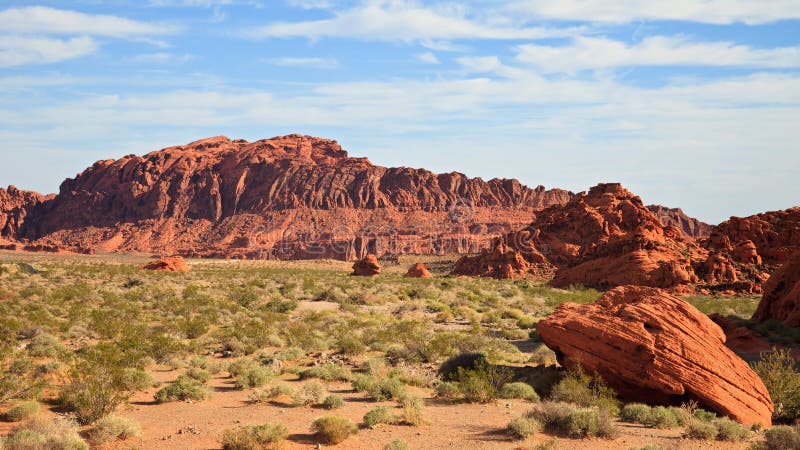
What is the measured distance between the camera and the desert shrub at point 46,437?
747cm

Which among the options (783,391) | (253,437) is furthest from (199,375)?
(783,391)

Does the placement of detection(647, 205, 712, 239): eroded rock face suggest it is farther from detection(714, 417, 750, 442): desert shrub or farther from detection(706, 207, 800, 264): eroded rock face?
detection(714, 417, 750, 442): desert shrub

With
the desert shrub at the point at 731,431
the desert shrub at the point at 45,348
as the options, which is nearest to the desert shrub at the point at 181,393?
the desert shrub at the point at 45,348

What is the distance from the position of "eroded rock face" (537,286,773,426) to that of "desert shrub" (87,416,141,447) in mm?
8341

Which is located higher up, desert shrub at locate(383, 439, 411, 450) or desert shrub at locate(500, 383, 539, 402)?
desert shrub at locate(383, 439, 411, 450)

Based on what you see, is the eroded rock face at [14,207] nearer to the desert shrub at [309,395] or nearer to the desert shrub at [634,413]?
the desert shrub at [309,395]

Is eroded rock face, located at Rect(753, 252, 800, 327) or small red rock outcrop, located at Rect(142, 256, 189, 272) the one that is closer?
eroded rock face, located at Rect(753, 252, 800, 327)

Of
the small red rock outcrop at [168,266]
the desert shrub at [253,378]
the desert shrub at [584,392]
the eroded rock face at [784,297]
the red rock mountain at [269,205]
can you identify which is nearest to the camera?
the desert shrub at [584,392]

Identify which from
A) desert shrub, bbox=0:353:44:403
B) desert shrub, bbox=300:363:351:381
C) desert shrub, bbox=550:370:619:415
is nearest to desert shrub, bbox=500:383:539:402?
desert shrub, bbox=550:370:619:415

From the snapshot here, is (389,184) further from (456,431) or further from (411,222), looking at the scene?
(456,431)

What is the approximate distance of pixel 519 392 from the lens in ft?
39.3

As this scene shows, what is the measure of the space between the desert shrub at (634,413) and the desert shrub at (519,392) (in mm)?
1929

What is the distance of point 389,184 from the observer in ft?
447

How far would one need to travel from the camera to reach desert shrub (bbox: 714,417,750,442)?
9.14 metres
